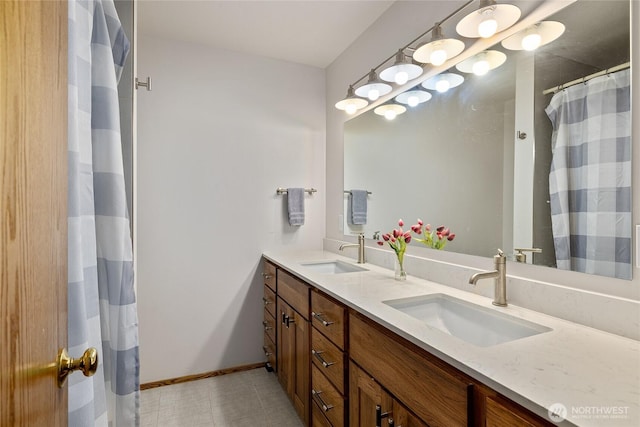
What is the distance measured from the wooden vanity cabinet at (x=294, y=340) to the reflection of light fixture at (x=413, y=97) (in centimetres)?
123

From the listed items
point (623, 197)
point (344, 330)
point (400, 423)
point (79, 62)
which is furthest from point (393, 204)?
point (79, 62)

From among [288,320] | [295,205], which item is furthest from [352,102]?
[288,320]

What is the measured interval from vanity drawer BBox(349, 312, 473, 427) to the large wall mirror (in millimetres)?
634

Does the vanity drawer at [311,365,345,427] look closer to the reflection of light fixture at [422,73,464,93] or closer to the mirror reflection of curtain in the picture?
the mirror reflection of curtain

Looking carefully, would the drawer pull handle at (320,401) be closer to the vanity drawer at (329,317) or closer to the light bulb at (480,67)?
the vanity drawer at (329,317)

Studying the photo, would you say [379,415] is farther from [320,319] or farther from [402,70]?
[402,70]

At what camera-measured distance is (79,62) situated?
0.87 meters

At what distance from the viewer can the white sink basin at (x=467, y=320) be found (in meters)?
1.10

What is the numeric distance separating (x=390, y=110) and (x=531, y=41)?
36.3 inches

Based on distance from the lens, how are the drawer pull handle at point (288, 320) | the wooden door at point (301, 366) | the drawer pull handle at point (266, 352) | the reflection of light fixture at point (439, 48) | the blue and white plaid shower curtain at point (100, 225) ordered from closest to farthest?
the blue and white plaid shower curtain at point (100, 225)
the reflection of light fixture at point (439, 48)
the wooden door at point (301, 366)
the drawer pull handle at point (288, 320)
the drawer pull handle at point (266, 352)

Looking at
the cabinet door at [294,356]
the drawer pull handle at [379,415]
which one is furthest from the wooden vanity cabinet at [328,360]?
the drawer pull handle at [379,415]

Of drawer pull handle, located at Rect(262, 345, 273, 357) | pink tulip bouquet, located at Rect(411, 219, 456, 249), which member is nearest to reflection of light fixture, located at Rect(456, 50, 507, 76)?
pink tulip bouquet, located at Rect(411, 219, 456, 249)

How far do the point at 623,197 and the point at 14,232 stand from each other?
4.67 feet

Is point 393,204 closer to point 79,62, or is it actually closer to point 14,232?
point 79,62
